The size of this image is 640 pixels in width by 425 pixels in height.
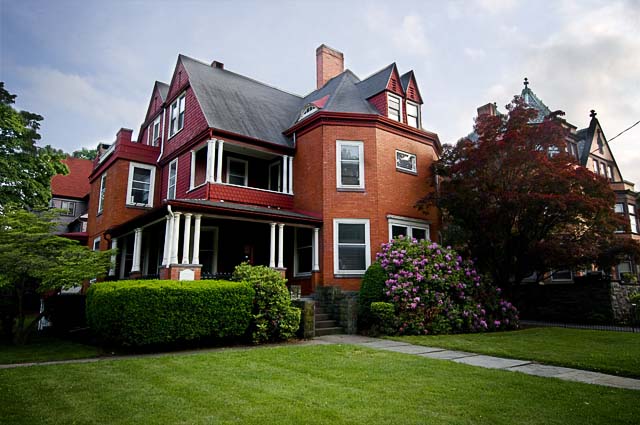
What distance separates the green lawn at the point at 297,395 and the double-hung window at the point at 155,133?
601 inches

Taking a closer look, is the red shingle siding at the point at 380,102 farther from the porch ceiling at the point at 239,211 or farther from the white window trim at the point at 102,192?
the white window trim at the point at 102,192

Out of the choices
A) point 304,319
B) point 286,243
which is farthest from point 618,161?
point 304,319

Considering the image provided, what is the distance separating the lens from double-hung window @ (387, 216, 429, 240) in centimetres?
1541

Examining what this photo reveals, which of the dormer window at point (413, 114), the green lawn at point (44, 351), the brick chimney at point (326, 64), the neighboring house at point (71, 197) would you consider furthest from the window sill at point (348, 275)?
the neighboring house at point (71, 197)

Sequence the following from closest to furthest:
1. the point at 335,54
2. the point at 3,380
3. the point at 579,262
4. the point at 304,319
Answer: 1. the point at 3,380
2. the point at 304,319
3. the point at 579,262
4. the point at 335,54

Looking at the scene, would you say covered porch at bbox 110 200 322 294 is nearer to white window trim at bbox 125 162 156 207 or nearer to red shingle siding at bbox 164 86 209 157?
white window trim at bbox 125 162 156 207

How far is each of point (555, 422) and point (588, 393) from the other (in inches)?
59.1

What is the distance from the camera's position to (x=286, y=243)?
16109 mm

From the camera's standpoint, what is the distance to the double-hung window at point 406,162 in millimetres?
16234

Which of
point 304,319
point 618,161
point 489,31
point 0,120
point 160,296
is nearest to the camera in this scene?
point 160,296

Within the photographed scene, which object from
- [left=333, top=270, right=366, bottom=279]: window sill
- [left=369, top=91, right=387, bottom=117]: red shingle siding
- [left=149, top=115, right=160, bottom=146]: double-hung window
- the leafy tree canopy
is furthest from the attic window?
[left=149, top=115, right=160, bottom=146]: double-hung window

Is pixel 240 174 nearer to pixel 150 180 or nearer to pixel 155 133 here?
pixel 150 180

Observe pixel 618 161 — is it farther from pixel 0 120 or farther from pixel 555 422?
pixel 0 120

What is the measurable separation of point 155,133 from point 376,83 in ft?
37.5
